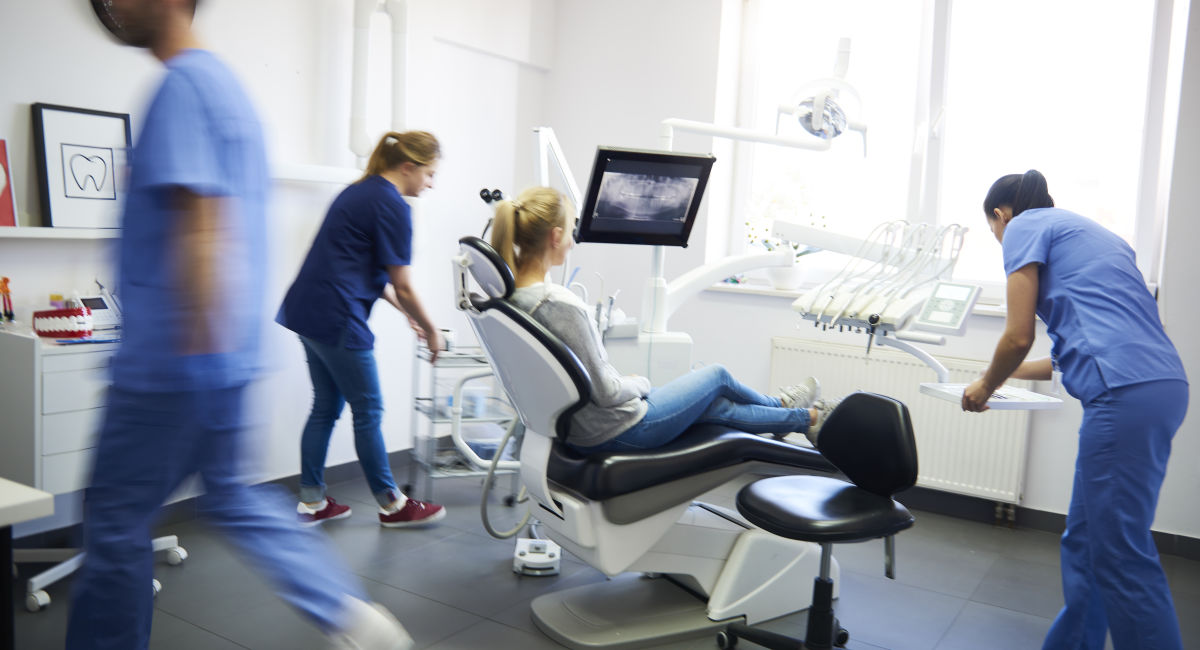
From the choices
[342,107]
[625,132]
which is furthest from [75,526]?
[625,132]

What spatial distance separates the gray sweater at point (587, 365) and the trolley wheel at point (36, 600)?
56.0 inches

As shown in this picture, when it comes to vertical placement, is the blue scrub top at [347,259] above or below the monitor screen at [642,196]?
below

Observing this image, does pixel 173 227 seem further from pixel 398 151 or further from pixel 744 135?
pixel 744 135

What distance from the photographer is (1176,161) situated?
320cm

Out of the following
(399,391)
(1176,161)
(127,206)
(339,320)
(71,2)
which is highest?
(71,2)

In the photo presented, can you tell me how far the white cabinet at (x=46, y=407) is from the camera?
242 centimetres

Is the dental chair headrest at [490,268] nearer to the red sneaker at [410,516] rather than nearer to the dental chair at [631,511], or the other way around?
the dental chair at [631,511]

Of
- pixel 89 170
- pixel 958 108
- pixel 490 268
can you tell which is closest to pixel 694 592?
pixel 490 268

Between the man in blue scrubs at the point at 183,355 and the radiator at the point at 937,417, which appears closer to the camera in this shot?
the man in blue scrubs at the point at 183,355

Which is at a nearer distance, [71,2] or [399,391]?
[71,2]

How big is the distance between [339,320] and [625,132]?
2.04 m

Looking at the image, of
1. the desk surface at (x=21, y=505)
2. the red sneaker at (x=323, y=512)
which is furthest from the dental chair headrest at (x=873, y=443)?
the red sneaker at (x=323, y=512)

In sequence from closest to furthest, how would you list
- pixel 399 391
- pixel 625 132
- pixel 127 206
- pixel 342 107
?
pixel 127 206
pixel 342 107
pixel 399 391
pixel 625 132

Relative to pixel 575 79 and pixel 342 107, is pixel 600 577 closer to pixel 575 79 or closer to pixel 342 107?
pixel 342 107
